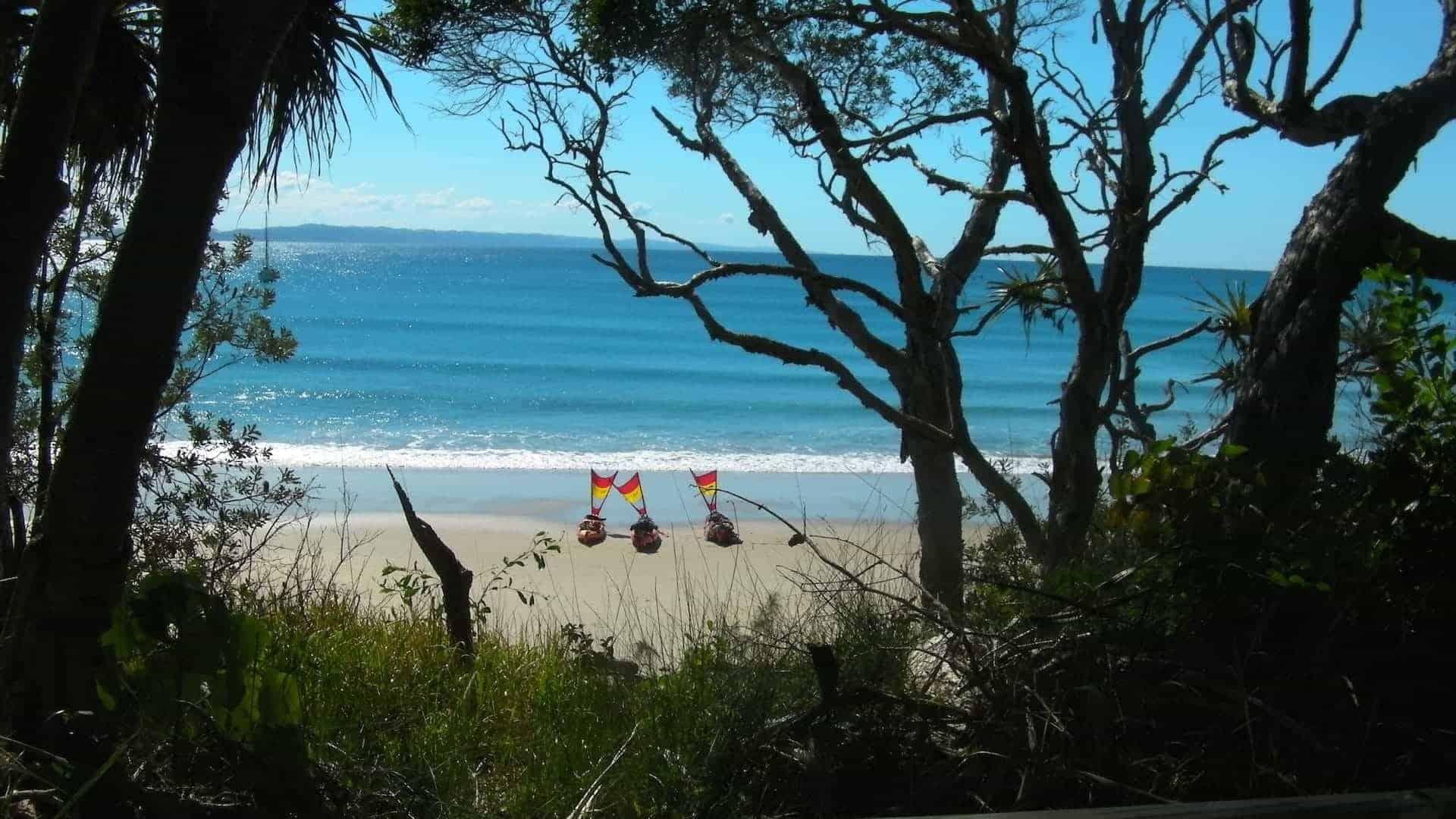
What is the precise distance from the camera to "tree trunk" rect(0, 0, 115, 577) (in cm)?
257

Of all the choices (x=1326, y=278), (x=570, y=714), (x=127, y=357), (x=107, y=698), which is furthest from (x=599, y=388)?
(x=107, y=698)

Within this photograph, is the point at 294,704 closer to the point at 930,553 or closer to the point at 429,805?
the point at 429,805

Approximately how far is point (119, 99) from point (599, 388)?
24549 millimetres

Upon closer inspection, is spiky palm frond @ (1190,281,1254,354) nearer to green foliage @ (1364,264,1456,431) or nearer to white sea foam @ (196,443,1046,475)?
green foliage @ (1364,264,1456,431)

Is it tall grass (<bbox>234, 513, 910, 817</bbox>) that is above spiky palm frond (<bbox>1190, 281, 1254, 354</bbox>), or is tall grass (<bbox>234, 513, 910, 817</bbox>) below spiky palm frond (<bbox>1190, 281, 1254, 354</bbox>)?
below

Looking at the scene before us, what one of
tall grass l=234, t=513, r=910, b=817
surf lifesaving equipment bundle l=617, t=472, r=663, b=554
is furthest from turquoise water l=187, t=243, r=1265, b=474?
surf lifesaving equipment bundle l=617, t=472, r=663, b=554

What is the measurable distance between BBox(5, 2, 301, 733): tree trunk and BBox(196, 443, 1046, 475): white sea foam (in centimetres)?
1532

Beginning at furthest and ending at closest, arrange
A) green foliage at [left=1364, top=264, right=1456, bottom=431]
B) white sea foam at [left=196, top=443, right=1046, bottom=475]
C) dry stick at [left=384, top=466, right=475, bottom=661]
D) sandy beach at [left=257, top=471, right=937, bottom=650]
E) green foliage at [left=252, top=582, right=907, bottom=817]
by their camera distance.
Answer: white sea foam at [left=196, top=443, right=1046, bottom=475], sandy beach at [left=257, top=471, right=937, bottom=650], dry stick at [left=384, top=466, right=475, bottom=661], green foliage at [left=1364, top=264, right=1456, bottom=431], green foliage at [left=252, top=582, right=907, bottom=817]

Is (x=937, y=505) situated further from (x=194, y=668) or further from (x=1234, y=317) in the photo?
(x=194, y=668)

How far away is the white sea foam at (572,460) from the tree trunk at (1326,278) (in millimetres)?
13806

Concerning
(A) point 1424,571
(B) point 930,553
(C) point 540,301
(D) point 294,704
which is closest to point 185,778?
(D) point 294,704

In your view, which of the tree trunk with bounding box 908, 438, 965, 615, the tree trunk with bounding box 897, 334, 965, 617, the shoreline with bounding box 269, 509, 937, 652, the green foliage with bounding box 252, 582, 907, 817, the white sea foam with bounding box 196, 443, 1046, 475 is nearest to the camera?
the green foliage with bounding box 252, 582, 907, 817

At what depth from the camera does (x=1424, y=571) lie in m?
2.98

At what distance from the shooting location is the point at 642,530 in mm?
11898
